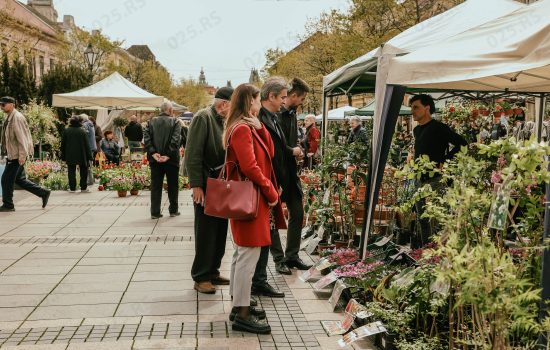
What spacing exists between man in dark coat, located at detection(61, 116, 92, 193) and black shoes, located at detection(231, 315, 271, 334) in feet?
31.8

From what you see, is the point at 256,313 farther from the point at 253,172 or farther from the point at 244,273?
the point at 253,172

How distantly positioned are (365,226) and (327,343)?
A: 1.69 meters

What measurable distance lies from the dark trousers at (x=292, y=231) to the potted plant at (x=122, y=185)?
7.28m

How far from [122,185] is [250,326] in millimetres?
8979

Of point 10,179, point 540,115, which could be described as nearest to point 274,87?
point 540,115

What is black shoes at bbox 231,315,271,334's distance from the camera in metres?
4.15

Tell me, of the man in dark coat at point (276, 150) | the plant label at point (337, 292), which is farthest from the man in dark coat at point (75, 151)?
the plant label at point (337, 292)

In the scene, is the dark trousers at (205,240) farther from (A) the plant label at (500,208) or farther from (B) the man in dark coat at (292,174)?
(A) the plant label at (500,208)

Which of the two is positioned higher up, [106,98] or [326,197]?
[106,98]

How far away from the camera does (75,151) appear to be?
12812 millimetres

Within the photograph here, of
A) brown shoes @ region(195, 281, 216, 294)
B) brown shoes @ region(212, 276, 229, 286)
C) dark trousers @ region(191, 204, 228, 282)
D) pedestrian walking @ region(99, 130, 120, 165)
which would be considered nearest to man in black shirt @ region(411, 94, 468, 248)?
brown shoes @ region(212, 276, 229, 286)

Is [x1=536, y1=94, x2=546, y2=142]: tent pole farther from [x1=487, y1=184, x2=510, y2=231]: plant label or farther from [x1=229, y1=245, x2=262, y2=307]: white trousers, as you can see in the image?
[x1=487, y1=184, x2=510, y2=231]: plant label

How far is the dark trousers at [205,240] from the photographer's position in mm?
5051

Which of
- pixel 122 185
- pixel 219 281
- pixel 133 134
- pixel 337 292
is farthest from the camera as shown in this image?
pixel 133 134
